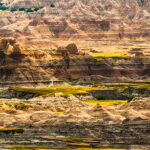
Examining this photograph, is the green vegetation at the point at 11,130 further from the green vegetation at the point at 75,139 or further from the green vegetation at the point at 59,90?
the green vegetation at the point at 59,90

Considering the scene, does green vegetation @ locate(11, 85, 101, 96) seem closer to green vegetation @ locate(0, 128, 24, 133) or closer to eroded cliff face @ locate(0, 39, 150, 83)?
eroded cliff face @ locate(0, 39, 150, 83)

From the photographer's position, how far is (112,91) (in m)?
156

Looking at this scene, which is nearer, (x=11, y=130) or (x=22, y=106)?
(x=11, y=130)

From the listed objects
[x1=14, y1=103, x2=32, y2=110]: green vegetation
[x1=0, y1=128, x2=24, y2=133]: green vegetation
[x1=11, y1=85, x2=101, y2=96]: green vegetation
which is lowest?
[x1=11, y1=85, x2=101, y2=96]: green vegetation

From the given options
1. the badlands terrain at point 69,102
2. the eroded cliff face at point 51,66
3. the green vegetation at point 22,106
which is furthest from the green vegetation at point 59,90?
the green vegetation at point 22,106

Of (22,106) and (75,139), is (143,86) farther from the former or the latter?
(75,139)

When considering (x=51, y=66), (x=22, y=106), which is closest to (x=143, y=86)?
(x=51, y=66)

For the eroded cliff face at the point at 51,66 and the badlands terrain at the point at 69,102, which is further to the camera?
the eroded cliff face at the point at 51,66

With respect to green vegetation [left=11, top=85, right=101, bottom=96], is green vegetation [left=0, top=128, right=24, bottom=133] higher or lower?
higher

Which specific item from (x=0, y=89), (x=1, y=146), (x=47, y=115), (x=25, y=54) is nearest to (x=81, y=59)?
(x=25, y=54)

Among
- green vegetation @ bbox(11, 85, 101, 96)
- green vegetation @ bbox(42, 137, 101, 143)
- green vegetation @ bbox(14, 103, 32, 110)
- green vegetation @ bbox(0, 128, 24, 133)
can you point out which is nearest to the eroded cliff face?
green vegetation @ bbox(11, 85, 101, 96)

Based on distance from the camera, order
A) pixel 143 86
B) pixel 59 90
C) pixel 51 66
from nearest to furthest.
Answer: pixel 59 90
pixel 143 86
pixel 51 66

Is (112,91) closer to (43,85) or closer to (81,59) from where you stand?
(43,85)

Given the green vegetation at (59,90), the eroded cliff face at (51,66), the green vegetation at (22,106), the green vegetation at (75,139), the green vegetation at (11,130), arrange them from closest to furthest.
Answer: the green vegetation at (75,139) → the green vegetation at (11,130) → the green vegetation at (22,106) → the green vegetation at (59,90) → the eroded cliff face at (51,66)
